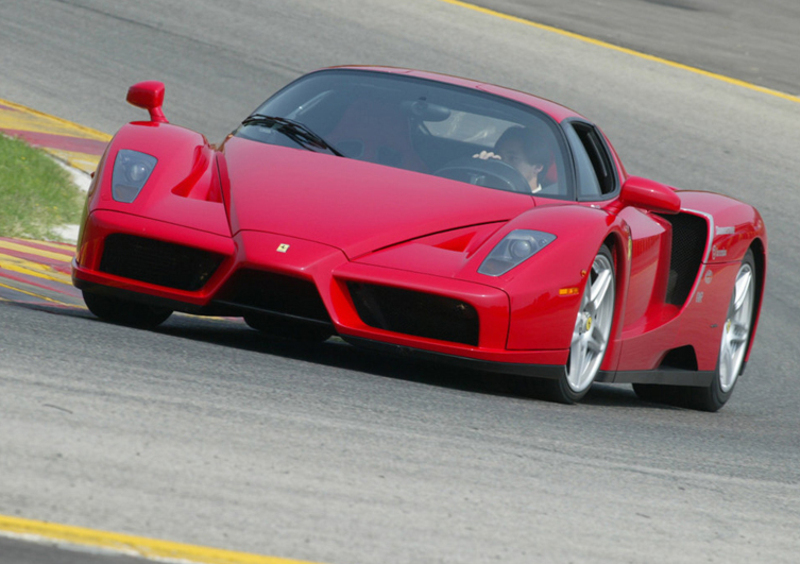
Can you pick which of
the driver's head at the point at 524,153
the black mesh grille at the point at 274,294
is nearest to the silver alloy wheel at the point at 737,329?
the driver's head at the point at 524,153

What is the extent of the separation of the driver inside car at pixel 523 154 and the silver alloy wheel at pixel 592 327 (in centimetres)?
55

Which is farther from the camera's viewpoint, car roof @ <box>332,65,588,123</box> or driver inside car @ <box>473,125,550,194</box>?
car roof @ <box>332,65,588,123</box>

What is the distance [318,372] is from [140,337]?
0.72m

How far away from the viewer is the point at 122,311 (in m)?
5.72

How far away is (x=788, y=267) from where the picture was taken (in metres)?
11.6

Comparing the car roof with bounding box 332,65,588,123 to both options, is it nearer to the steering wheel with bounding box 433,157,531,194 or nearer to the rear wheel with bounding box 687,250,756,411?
the steering wheel with bounding box 433,157,531,194

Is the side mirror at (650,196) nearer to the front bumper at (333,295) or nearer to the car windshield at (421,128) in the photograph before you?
the car windshield at (421,128)

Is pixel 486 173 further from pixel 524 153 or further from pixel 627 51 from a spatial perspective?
pixel 627 51

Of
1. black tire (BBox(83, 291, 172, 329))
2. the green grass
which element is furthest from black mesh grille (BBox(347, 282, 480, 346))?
the green grass

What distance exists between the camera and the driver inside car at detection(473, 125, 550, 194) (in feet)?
19.8

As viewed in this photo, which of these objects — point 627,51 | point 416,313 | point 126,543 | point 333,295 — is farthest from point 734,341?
point 627,51

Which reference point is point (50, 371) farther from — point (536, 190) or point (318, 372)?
point (536, 190)

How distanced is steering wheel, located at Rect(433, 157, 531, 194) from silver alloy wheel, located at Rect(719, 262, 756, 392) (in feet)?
5.19

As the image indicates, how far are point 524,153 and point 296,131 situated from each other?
1.02 m
